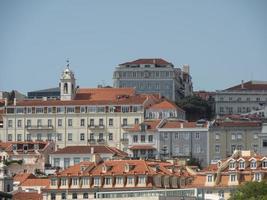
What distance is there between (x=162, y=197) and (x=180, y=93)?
9772 centimetres

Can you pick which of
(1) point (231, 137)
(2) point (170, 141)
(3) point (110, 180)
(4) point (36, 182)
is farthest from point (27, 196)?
(2) point (170, 141)

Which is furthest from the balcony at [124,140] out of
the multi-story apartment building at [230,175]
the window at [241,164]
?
the window at [241,164]

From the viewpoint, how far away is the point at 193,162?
142m

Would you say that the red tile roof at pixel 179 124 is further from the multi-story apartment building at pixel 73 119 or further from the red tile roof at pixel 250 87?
the red tile roof at pixel 250 87

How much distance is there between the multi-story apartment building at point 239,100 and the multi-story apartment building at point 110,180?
2771 inches

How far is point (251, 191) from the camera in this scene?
94.0 meters

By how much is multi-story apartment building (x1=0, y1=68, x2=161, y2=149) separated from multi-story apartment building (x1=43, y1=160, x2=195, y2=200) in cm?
4645

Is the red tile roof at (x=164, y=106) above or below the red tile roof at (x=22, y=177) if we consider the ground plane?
above

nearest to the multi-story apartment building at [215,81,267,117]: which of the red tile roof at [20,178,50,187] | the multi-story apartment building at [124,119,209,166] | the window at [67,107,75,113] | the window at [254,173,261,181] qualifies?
the window at [67,107,75,113]

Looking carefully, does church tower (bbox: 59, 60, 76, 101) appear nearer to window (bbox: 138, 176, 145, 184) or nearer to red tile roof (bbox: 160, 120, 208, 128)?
red tile roof (bbox: 160, 120, 208, 128)

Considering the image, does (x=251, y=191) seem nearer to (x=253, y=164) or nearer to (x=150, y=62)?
(x=253, y=164)

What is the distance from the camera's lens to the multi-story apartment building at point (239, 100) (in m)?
182

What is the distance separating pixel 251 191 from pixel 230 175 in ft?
35.1

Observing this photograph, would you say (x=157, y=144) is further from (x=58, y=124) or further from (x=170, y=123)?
(x=58, y=124)
